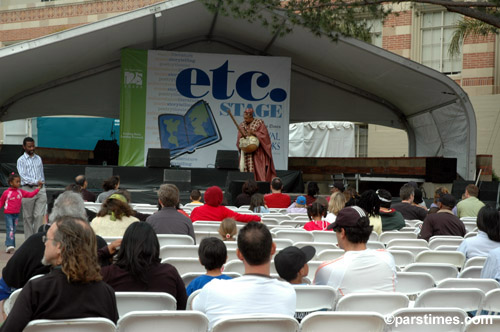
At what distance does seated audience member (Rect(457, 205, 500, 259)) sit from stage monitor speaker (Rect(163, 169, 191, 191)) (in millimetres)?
8960

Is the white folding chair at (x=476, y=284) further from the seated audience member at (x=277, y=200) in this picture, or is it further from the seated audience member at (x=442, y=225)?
the seated audience member at (x=277, y=200)

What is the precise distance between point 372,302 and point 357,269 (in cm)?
36

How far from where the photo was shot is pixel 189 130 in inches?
700

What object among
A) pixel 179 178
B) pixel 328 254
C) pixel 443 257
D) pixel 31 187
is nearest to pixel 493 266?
pixel 443 257

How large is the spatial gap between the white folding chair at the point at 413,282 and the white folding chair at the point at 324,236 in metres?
1.77

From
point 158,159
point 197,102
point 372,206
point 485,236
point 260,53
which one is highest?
point 260,53

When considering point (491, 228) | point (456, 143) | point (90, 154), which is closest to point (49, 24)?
point (90, 154)

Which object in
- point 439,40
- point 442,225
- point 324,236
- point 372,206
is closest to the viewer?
point 324,236

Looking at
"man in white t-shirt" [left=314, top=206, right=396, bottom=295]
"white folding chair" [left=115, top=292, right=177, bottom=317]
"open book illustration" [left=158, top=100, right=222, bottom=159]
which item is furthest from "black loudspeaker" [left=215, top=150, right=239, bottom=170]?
"white folding chair" [left=115, top=292, right=177, bottom=317]

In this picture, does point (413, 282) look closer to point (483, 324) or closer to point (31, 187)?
point (483, 324)

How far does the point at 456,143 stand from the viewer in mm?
16969

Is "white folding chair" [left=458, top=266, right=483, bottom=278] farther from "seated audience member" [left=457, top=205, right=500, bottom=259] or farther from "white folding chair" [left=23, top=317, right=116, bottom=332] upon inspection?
"white folding chair" [left=23, top=317, right=116, bottom=332]

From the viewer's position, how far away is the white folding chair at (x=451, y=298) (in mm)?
3484

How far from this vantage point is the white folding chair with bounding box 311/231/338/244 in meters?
5.86
